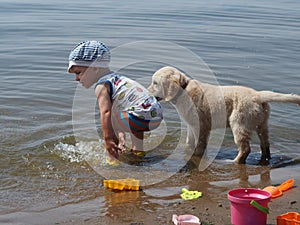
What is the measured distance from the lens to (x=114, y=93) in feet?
20.8

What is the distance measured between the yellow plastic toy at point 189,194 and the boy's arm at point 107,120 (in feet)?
3.60

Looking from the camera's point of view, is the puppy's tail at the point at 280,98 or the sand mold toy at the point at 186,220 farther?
the puppy's tail at the point at 280,98

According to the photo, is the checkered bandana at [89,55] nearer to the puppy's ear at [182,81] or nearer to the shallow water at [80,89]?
the puppy's ear at [182,81]

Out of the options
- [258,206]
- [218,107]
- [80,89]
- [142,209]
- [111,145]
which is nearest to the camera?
[258,206]

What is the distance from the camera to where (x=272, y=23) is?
20.0 meters

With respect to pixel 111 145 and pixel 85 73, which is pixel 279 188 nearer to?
pixel 111 145

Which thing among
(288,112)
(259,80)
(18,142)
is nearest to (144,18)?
(259,80)

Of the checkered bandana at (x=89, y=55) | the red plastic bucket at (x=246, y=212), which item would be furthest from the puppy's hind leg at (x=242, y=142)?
the red plastic bucket at (x=246, y=212)

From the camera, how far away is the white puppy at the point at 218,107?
20.8ft

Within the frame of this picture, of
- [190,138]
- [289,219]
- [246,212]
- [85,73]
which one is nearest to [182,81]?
[190,138]

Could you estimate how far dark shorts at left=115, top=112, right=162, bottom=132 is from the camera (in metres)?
6.41

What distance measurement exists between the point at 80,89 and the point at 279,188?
5.28 meters

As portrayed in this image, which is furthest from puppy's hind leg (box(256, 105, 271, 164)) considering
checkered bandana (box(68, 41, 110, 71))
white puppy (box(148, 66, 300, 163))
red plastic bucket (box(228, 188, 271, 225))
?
red plastic bucket (box(228, 188, 271, 225))

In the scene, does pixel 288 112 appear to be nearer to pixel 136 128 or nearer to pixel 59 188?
pixel 136 128
